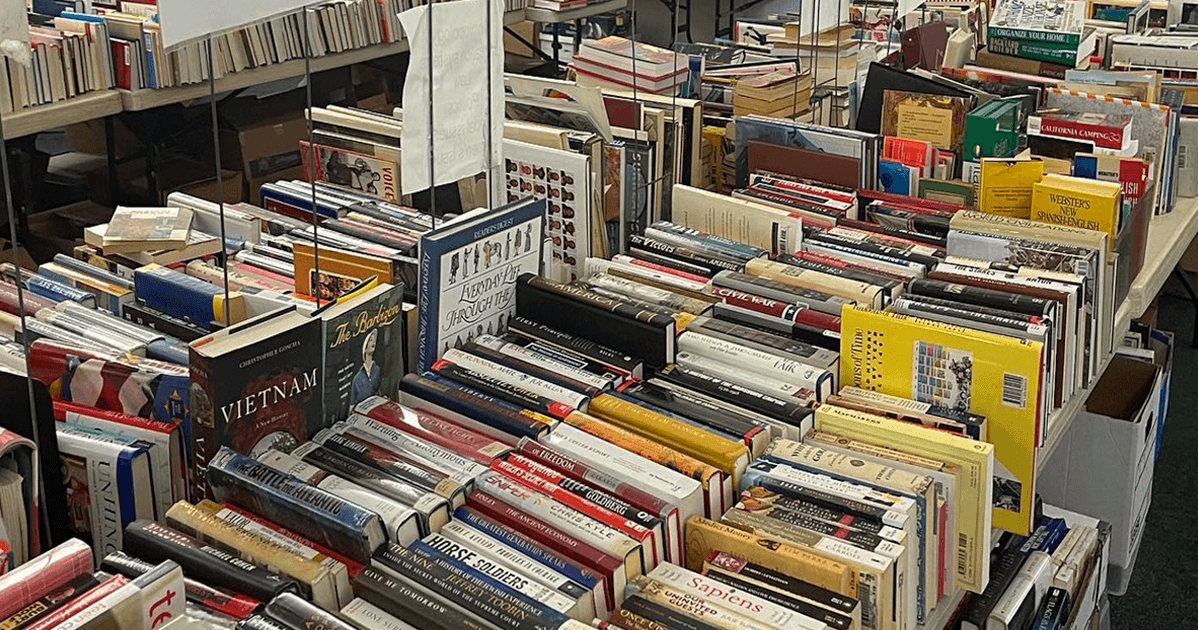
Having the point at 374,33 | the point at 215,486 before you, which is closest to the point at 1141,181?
the point at 215,486

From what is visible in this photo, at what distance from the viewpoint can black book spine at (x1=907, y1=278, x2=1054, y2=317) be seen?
188cm

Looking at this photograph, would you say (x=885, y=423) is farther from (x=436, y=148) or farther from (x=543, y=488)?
(x=436, y=148)

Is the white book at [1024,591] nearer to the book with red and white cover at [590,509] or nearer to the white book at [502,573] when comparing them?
the book with red and white cover at [590,509]

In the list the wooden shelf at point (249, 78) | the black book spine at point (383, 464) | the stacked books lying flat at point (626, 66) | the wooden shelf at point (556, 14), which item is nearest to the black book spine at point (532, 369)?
the black book spine at point (383, 464)

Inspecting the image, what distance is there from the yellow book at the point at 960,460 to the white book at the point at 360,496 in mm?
599

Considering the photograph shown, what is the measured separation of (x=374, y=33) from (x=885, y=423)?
3.92 m

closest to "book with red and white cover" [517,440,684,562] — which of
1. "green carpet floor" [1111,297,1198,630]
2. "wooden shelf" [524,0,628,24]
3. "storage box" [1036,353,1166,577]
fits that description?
"storage box" [1036,353,1166,577]

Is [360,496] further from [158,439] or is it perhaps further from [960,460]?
[960,460]

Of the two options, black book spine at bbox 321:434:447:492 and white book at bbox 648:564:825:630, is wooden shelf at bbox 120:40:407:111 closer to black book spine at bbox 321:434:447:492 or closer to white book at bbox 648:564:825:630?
black book spine at bbox 321:434:447:492

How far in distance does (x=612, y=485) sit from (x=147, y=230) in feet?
3.52

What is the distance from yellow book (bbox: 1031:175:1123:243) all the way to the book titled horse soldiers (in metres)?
0.93

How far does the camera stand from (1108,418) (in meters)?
2.75

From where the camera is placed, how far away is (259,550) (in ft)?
4.38

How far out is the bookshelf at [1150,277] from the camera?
205 cm
